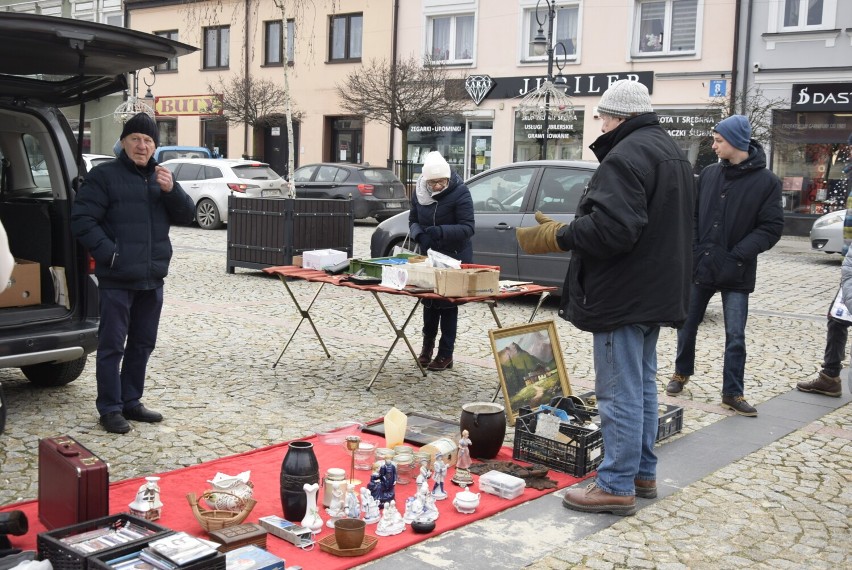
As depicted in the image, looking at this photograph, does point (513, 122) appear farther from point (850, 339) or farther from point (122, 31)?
point (122, 31)

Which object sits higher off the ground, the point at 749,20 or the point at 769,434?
the point at 749,20

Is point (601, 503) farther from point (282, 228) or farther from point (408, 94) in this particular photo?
point (408, 94)

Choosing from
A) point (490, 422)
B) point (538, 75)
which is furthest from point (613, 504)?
point (538, 75)

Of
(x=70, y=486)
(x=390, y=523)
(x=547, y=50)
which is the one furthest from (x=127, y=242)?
(x=547, y=50)

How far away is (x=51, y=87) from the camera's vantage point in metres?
6.02

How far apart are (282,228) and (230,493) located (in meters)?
8.57

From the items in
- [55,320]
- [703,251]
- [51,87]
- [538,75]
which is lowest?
[55,320]

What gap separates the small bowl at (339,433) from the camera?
543 cm

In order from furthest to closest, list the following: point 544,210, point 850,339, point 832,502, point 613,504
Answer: point 544,210, point 850,339, point 832,502, point 613,504

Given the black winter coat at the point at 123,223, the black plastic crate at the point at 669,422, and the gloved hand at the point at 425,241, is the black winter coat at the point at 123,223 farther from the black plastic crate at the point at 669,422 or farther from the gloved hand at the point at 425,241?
the black plastic crate at the point at 669,422

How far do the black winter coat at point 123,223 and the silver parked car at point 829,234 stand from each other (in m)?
12.9

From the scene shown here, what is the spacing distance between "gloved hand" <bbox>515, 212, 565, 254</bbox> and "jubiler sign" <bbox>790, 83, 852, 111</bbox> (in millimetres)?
18561

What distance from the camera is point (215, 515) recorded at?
408 centimetres

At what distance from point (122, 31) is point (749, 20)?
1978 centimetres
